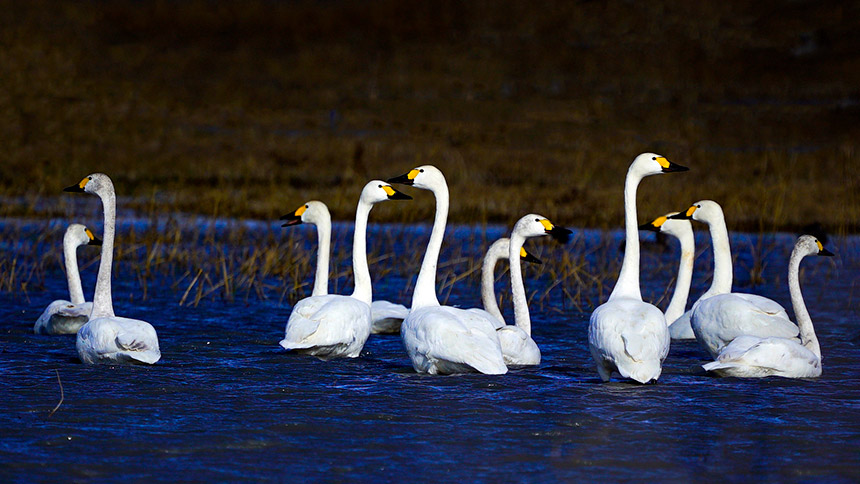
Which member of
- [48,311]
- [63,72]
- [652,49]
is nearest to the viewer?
[48,311]

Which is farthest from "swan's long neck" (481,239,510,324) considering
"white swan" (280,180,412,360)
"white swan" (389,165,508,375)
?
"white swan" (389,165,508,375)

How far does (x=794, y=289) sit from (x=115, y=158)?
79.7ft

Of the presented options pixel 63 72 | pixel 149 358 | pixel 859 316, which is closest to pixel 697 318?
pixel 859 316

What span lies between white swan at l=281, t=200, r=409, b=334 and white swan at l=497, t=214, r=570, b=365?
48.8 inches

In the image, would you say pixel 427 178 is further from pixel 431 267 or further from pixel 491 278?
pixel 491 278

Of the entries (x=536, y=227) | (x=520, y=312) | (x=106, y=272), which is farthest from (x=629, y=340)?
(x=106, y=272)

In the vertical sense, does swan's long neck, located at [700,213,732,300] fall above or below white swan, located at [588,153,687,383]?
above

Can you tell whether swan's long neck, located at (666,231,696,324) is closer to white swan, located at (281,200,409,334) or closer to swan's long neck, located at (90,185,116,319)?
white swan, located at (281,200,409,334)

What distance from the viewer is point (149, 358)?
26.1 ft

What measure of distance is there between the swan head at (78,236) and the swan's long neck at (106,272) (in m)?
1.00

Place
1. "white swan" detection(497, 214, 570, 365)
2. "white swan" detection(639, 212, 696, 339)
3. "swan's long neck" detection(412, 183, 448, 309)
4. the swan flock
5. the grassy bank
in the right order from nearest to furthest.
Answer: the swan flock < "white swan" detection(497, 214, 570, 365) < "swan's long neck" detection(412, 183, 448, 309) < "white swan" detection(639, 212, 696, 339) < the grassy bank

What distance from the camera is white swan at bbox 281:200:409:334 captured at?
33.1 ft

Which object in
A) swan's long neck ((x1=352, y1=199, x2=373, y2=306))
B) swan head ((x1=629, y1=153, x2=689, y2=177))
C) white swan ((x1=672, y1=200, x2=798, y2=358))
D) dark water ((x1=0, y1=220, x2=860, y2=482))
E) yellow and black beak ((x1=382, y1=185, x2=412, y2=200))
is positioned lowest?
dark water ((x1=0, y1=220, x2=860, y2=482))

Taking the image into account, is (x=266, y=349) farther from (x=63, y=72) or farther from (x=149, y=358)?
(x=63, y=72)
